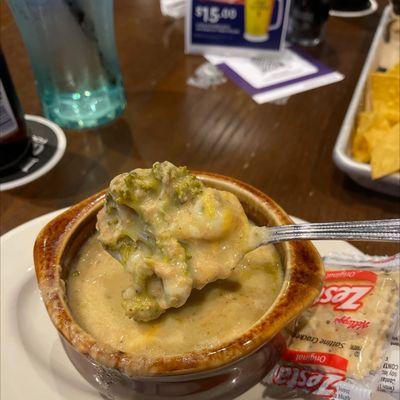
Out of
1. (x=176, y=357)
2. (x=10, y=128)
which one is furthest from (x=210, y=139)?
(x=176, y=357)

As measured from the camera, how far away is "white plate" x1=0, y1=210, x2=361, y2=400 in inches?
26.9

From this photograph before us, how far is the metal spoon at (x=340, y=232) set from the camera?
25.2 inches

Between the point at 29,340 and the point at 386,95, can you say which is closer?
the point at 29,340

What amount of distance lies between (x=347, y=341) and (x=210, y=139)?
0.74 metres

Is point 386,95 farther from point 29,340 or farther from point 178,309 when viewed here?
point 29,340

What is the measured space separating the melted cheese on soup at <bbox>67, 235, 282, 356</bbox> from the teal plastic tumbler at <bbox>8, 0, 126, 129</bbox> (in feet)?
2.18

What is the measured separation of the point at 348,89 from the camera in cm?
153

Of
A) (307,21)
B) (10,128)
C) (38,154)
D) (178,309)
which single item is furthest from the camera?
(307,21)

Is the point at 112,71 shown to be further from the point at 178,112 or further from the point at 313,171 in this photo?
the point at 313,171

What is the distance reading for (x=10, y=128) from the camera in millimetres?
1165

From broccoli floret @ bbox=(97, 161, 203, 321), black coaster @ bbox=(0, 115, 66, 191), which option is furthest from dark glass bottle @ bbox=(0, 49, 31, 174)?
broccoli floret @ bbox=(97, 161, 203, 321)

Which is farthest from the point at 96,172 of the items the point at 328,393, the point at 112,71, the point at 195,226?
the point at 328,393

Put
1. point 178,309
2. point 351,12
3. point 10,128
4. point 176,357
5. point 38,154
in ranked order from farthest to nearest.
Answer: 1. point 351,12
2. point 38,154
3. point 10,128
4. point 178,309
5. point 176,357

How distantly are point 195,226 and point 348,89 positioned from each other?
1091mm
